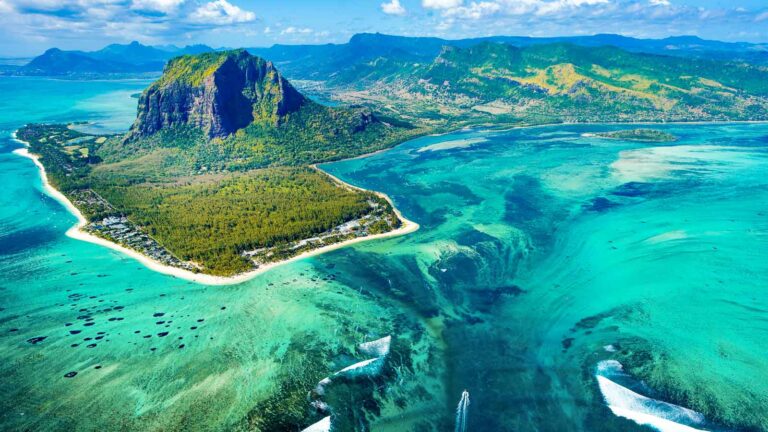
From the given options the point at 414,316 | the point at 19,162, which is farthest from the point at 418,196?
the point at 19,162

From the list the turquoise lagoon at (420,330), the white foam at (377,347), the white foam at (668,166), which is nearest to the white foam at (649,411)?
the turquoise lagoon at (420,330)

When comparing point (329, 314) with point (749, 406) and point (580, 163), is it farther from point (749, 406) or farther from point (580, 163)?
point (580, 163)

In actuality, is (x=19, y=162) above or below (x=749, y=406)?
above

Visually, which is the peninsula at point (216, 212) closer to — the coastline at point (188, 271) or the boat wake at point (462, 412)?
the coastline at point (188, 271)


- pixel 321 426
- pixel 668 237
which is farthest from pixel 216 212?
pixel 668 237

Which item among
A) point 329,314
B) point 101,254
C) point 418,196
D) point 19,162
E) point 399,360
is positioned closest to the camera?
point 399,360

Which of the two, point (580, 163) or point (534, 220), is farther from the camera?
point (580, 163)

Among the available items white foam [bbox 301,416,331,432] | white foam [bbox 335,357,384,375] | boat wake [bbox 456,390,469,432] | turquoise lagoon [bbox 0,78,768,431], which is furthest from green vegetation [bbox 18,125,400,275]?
boat wake [bbox 456,390,469,432]

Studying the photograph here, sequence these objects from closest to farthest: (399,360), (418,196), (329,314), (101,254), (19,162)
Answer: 1. (399,360)
2. (329,314)
3. (101,254)
4. (418,196)
5. (19,162)
